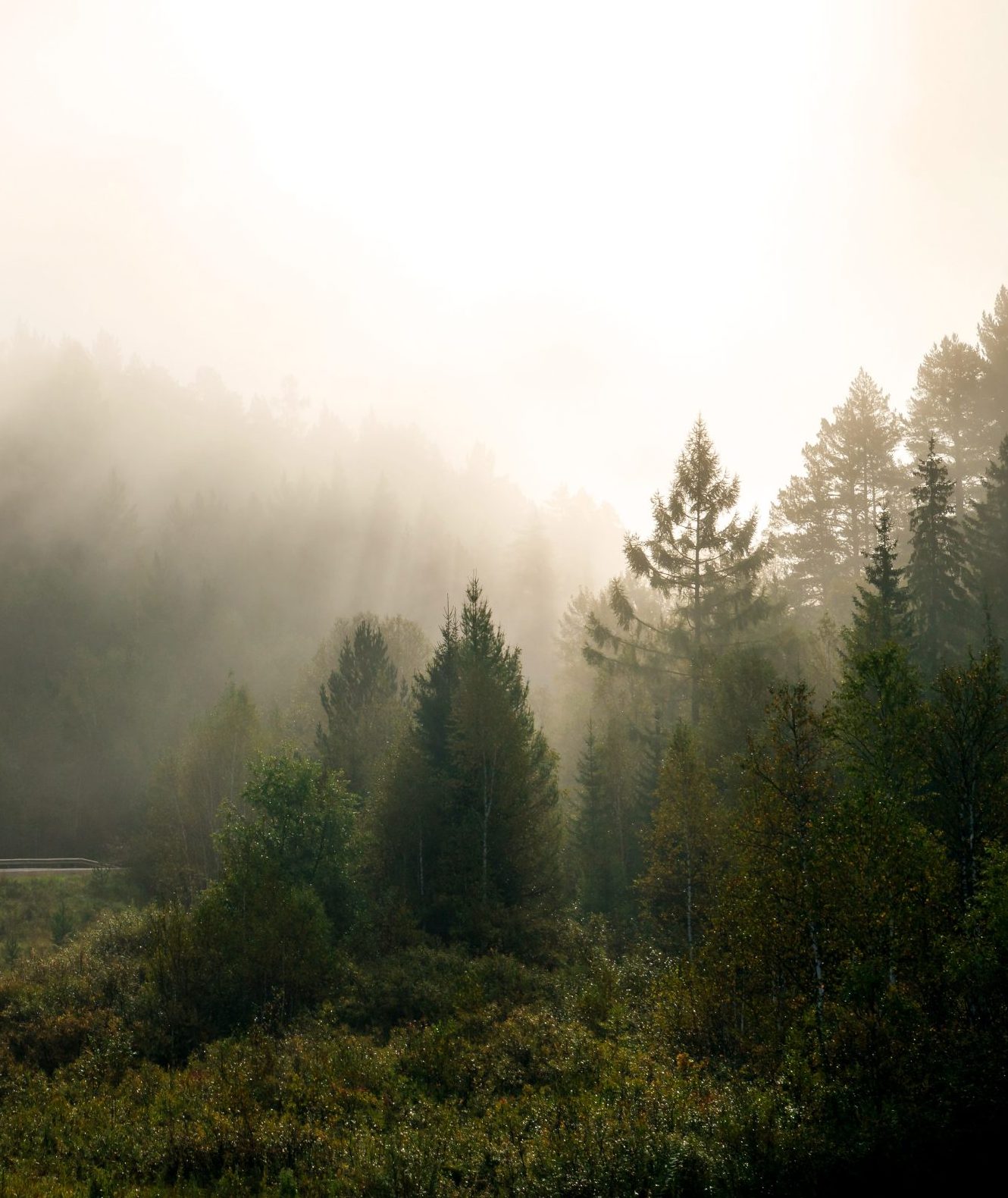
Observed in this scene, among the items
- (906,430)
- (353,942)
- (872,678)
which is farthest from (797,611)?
(353,942)

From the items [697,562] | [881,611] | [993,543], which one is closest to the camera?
[881,611]

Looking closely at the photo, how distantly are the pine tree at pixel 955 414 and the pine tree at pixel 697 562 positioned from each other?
27.3 metres

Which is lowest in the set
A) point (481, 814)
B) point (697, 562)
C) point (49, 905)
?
point (49, 905)

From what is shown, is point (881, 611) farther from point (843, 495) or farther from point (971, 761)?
point (843, 495)

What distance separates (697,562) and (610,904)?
19157mm

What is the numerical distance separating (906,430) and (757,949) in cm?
A: 5388

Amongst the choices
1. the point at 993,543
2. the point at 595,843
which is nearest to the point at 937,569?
the point at 993,543

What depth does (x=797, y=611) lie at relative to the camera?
5950 centimetres

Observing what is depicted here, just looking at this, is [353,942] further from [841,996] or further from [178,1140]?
[841,996]

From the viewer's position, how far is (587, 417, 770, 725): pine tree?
39156 millimetres

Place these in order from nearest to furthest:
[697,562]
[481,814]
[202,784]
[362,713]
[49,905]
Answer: [481,814]
[697,562]
[49,905]
[362,713]
[202,784]

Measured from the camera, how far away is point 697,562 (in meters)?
39.7

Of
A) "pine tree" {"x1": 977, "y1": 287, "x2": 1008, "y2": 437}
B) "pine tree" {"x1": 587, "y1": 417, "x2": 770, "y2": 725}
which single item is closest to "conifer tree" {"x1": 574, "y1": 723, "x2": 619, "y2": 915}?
"pine tree" {"x1": 587, "y1": 417, "x2": 770, "y2": 725}

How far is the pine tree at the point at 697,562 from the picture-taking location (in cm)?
3916
